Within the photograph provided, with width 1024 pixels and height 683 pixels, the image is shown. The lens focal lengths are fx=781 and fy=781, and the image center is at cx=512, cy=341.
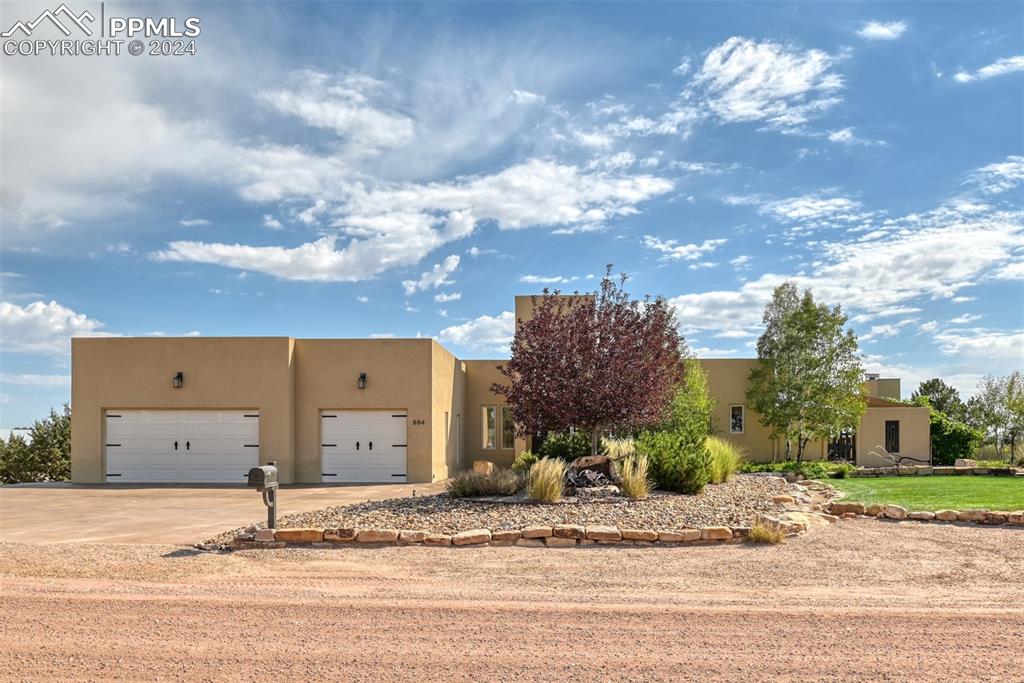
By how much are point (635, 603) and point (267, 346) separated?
15.8 meters

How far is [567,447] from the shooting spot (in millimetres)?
17266

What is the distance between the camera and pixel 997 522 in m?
11.8

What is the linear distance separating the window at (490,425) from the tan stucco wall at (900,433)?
41.9 ft

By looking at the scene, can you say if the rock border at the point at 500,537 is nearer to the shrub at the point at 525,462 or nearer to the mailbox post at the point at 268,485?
the mailbox post at the point at 268,485

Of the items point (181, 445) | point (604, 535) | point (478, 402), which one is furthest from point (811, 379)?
point (181, 445)

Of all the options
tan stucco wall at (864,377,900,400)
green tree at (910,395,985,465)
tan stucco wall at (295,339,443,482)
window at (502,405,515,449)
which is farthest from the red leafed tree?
tan stucco wall at (864,377,900,400)

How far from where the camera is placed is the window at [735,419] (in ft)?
89.4

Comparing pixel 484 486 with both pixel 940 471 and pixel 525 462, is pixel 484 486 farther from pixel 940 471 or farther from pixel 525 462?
pixel 940 471

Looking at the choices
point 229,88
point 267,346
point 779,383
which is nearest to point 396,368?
point 267,346

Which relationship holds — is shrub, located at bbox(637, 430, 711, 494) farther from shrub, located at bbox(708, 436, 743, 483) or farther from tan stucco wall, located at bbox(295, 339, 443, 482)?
tan stucco wall, located at bbox(295, 339, 443, 482)

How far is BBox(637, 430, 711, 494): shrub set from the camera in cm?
1408

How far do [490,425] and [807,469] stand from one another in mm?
10088

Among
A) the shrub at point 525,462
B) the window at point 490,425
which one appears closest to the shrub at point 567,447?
the shrub at point 525,462

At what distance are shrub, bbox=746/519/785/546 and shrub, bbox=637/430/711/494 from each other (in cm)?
389
